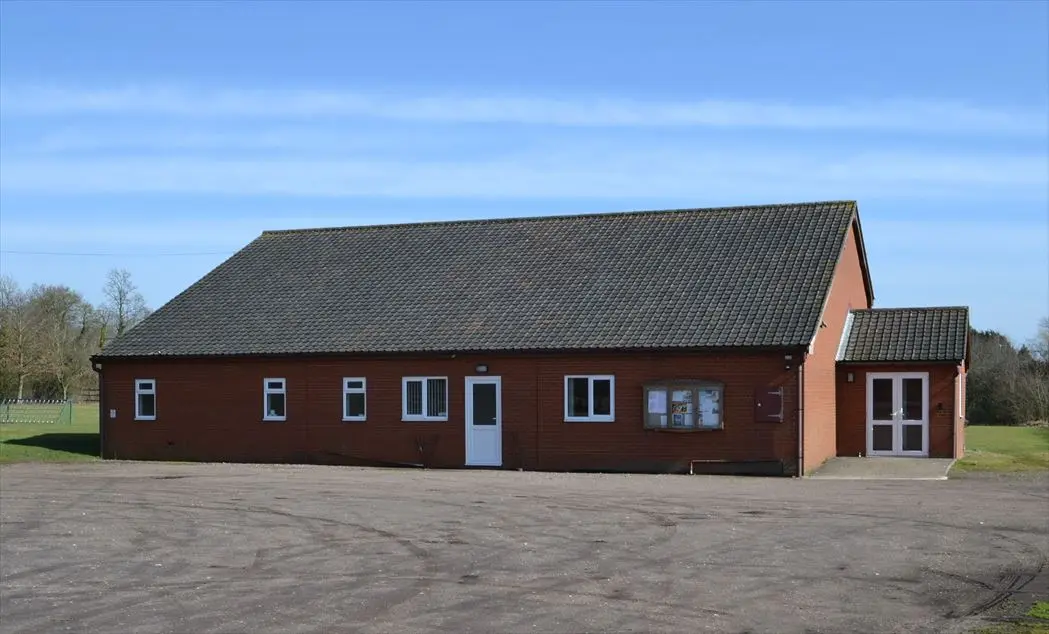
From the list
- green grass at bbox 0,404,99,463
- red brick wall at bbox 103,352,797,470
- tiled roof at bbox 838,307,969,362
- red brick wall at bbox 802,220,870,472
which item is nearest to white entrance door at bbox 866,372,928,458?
tiled roof at bbox 838,307,969,362

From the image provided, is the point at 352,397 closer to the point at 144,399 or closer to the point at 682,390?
the point at 144,399

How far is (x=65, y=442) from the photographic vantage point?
123 feet

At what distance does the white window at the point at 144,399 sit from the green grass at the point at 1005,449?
20832 mm

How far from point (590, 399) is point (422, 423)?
4.45 metres

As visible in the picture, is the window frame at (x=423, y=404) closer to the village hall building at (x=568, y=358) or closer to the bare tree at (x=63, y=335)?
the village hall building at (x=568, y=358)

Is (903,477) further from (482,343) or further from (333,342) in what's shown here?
(333,342)

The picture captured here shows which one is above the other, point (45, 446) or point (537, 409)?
point (537, 409)

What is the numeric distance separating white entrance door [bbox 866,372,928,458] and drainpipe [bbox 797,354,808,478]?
176 inches

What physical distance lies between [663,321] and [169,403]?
13.8m

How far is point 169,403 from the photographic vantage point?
34719 mm

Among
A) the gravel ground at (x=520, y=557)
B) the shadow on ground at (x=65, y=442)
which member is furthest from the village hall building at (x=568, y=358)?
the gravel ground at (x=520, y=557)

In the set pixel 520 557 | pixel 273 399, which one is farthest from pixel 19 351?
pixel 520 557

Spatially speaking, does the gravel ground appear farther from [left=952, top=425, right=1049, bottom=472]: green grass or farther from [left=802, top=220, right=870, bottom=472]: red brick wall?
[left=952, top=425, right=1049, bottom=472]: green grass

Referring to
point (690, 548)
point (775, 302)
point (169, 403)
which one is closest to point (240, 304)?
point (169, 403)
